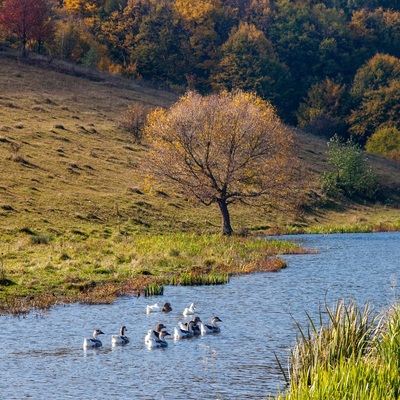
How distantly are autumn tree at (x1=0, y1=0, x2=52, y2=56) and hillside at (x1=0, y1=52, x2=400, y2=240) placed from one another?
7750mm

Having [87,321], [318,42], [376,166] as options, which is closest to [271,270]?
[87,321]

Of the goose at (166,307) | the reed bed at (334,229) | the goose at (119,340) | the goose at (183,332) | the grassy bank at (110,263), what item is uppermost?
the goose at (119,340)

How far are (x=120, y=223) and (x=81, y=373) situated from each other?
34631mm

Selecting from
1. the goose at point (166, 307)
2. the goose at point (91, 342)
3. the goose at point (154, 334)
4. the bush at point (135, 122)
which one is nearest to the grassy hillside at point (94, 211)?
the bush at point (135, 122)

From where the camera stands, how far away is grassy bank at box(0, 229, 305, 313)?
3123cm

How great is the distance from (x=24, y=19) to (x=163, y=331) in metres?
94.1

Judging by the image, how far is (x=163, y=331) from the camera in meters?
24.9

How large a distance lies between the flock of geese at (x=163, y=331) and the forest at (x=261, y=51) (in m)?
97.1

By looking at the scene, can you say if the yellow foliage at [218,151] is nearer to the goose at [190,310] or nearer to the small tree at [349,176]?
the goose at [190,310]

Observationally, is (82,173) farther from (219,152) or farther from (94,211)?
(219,152)

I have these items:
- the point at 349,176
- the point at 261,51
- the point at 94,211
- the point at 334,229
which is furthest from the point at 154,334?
the point at 261,51

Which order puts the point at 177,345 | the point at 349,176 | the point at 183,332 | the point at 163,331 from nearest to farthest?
the point at 177,345 → the point at 163,331 → the point at 183,332 → the point at 349,176

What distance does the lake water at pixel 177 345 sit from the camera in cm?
1964

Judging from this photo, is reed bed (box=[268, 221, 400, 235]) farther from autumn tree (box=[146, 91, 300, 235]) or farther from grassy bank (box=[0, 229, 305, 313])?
grassy bank (box=[0, 229, 305, 313])
